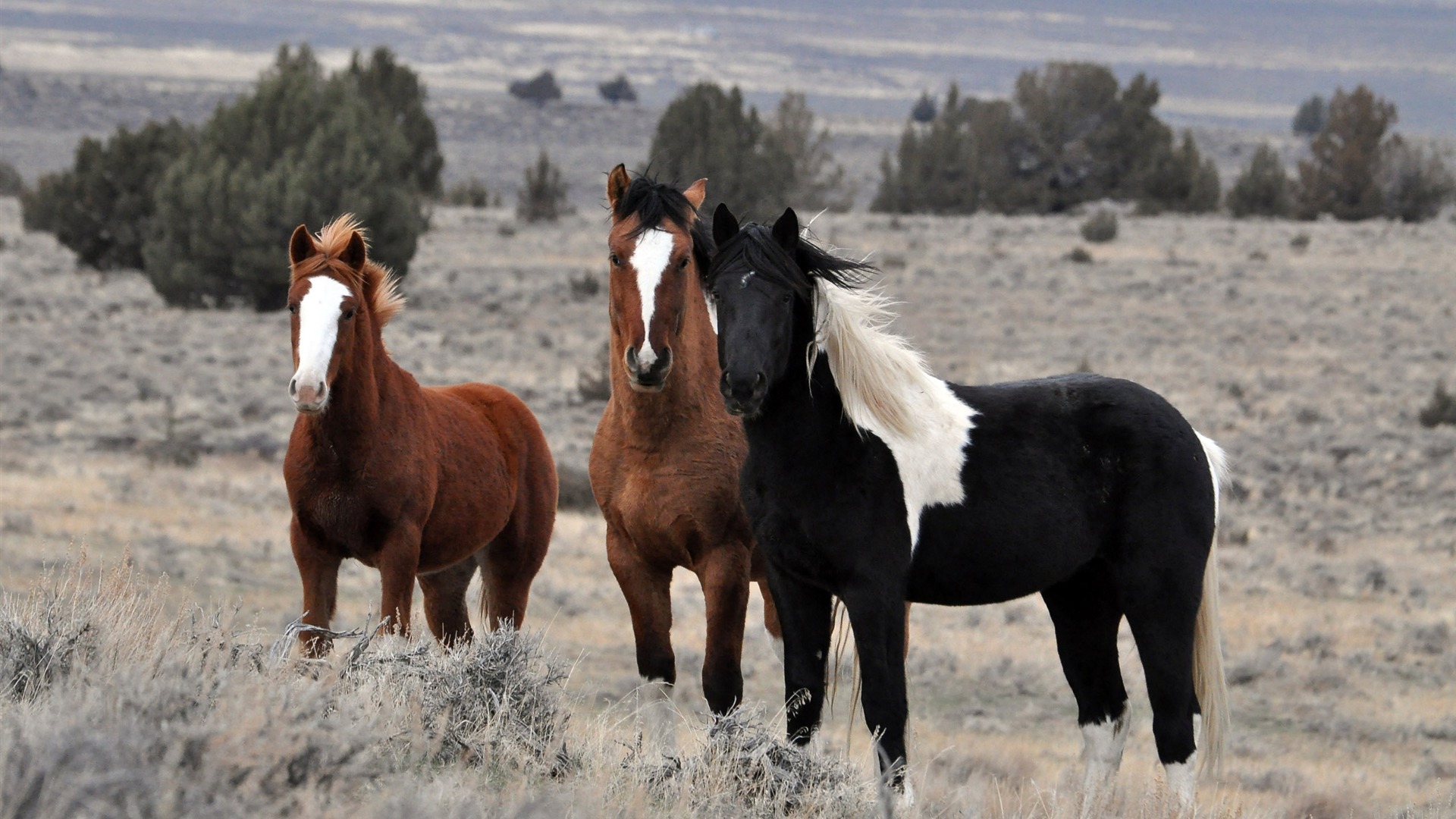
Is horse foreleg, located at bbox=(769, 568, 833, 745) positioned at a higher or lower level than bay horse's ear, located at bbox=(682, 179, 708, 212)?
lower

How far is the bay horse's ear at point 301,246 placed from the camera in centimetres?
550

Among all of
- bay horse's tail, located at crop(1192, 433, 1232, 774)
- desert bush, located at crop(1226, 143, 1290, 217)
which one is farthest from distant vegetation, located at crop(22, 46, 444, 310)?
desert bush, located at crop(1226, 143, 1290, 217)

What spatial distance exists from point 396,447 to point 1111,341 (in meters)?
21.7

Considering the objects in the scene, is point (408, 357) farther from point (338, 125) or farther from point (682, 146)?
point (682, 146)

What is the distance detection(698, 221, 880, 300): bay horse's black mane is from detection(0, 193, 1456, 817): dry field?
1.54 m

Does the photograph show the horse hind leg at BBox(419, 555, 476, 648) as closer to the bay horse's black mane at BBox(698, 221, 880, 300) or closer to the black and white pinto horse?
the black and white pinto horse

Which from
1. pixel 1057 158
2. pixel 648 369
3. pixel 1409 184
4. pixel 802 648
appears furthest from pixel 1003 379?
pixel 1057 158

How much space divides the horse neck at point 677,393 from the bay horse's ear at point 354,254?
3.42 ft

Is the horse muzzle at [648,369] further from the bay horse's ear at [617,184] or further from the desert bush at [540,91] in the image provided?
the desert bush at [540,91]

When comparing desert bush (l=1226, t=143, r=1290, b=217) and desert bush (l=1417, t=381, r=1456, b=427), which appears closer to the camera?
desert bush (l=1417, t=381, r=1456, b=427)

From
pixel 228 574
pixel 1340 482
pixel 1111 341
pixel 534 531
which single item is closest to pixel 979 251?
pixel 1111 341

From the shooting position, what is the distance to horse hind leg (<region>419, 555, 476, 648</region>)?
22.7 feet

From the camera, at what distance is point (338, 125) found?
1082 inches

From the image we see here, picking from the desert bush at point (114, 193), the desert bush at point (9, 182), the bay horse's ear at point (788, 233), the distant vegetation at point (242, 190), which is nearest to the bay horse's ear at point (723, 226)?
the bay horse's ear at point (788, 233)
